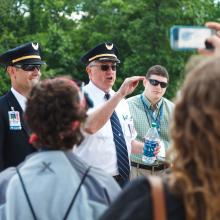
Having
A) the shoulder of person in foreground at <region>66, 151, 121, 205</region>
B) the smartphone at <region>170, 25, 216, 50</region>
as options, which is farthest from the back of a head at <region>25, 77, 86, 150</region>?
the smartphone at <region>170, 25, 216, 50</region>

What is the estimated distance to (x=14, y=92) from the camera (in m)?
4.80

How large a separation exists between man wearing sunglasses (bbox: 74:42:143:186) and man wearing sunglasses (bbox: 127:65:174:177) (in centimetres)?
92

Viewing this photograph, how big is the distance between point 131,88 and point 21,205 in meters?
2.35

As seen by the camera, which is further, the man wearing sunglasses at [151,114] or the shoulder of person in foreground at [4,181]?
the man wearing sunglasses at [151,114]

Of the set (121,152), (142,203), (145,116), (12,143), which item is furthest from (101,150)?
(142,203)

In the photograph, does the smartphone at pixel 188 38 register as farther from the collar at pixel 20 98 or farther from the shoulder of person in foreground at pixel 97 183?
the collar at pixel 20 98

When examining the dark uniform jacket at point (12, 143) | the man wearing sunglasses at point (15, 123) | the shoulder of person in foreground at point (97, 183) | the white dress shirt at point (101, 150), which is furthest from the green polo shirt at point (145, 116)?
the shoulder of person in foreground at point (97, 183)

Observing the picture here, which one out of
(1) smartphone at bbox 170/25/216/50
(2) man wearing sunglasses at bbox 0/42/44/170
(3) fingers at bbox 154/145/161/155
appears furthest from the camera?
(3) fingers at bbox 154/145/161/155

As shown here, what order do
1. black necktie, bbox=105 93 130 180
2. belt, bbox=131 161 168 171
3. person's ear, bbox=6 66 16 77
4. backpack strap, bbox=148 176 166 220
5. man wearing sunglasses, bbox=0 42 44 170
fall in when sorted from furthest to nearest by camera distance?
belt, bbox=131 161 168 171 < person's ear, bbox=6 66 16 77 < black necktie, bbox=105 93 130 180 < man wearing sunglasses, bbox=0 42 44 170 < backpack strap, bbox=148 176 166 220

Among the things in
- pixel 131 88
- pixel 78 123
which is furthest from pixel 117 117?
pixel 78 123

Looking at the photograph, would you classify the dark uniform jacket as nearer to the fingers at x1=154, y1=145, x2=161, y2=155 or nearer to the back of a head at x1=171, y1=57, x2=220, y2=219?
the fingers at x1=154, y1=145, x2=161, y2=155

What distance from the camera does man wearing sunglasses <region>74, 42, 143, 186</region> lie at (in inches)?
189

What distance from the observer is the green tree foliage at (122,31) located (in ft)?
76.0

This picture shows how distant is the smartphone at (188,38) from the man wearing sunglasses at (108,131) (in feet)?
8.31
